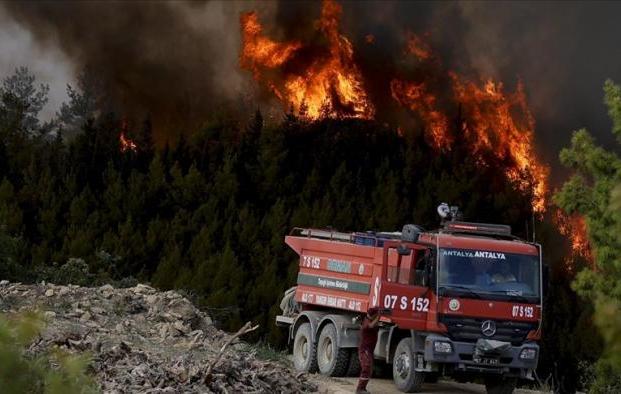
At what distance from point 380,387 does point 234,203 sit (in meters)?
34.0

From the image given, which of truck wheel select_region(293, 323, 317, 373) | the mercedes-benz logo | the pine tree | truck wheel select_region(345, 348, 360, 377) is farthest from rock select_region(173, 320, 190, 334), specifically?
the pine tree

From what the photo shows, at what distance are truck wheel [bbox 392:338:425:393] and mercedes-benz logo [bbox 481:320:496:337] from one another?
1251 millimetres

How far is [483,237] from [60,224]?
3272 centimetres

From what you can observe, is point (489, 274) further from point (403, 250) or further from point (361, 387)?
point (361, 387)

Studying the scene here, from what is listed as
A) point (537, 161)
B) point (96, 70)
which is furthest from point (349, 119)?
point (96, 70)

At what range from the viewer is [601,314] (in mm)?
4391

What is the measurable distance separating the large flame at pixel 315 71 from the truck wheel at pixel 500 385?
5676cm

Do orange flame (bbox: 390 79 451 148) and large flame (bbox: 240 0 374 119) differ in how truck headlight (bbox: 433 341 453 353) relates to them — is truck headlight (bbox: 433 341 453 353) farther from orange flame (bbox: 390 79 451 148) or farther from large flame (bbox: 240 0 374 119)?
large flame (bbox: 240 0 374 119)

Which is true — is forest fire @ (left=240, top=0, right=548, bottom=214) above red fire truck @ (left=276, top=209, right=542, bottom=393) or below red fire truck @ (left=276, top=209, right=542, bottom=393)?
above

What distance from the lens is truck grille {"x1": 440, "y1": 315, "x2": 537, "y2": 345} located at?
1678cm

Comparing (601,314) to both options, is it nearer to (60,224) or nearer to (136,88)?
(60,224)

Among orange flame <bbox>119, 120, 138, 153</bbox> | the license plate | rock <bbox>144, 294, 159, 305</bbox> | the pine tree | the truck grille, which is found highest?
orange flame <bbox>119, 120, 138, 153</bbox>

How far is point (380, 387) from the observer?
17.8 metres

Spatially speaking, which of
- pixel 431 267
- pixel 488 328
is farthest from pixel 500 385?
pixel 431 267
